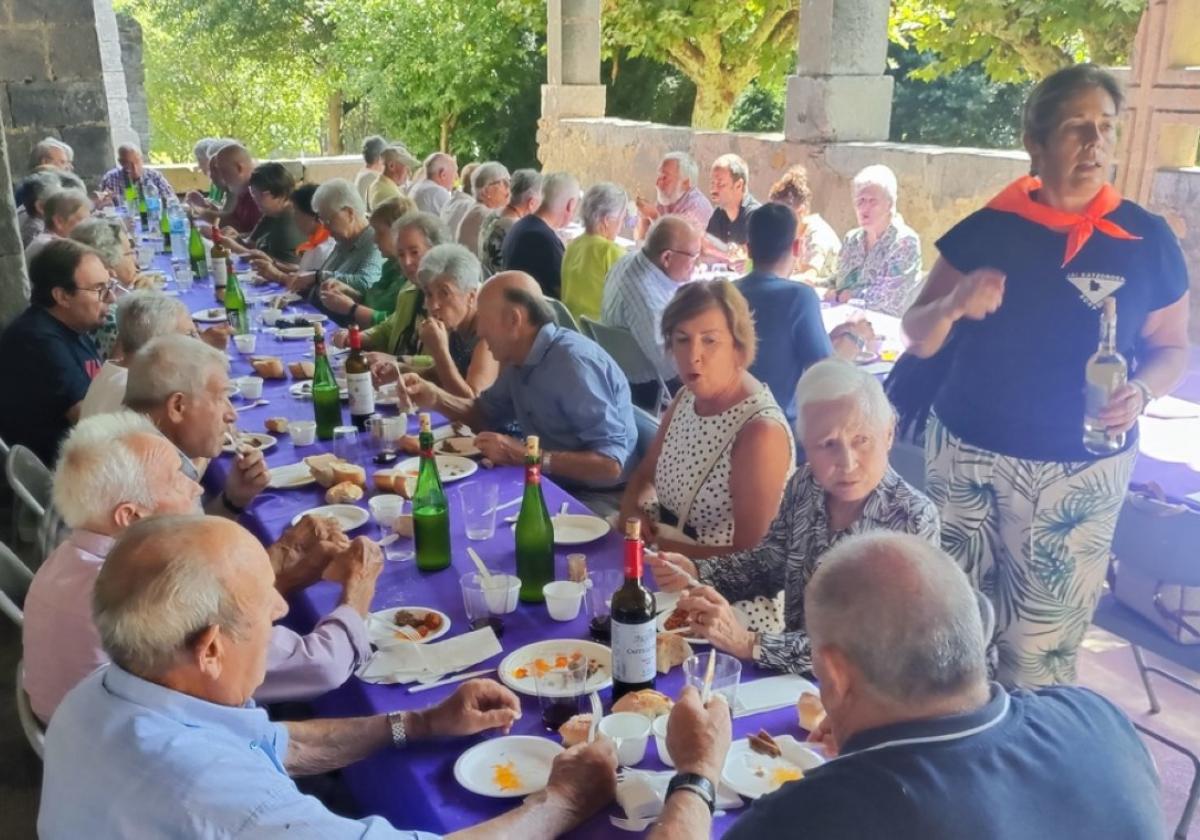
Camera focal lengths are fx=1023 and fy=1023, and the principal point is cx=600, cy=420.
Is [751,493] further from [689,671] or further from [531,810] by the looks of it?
[531,810]

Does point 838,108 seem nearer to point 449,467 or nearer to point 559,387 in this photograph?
point 559,387

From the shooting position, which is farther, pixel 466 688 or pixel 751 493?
pixel 751 493

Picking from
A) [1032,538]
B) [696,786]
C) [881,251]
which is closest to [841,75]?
[881,251]

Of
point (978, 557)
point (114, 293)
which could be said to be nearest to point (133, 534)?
point (978, 557)

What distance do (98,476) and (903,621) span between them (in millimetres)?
1603

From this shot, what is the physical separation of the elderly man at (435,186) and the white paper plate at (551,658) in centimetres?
639

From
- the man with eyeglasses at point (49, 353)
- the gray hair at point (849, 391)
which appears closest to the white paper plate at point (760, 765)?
the gray hair at point (849, 391)

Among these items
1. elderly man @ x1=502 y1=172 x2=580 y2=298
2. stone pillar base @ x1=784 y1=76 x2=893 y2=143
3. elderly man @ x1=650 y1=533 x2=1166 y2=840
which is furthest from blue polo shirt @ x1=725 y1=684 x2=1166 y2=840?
stone pillar base @ x1=784 y1=76 x2=893 y2=143

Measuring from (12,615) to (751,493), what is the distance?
1786 mm

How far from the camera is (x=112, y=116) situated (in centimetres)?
1042

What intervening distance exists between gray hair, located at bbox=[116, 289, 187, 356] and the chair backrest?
516 mm

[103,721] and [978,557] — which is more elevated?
[103,721]

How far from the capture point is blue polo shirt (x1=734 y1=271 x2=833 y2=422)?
3.90m

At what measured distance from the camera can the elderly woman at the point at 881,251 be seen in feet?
16.6
